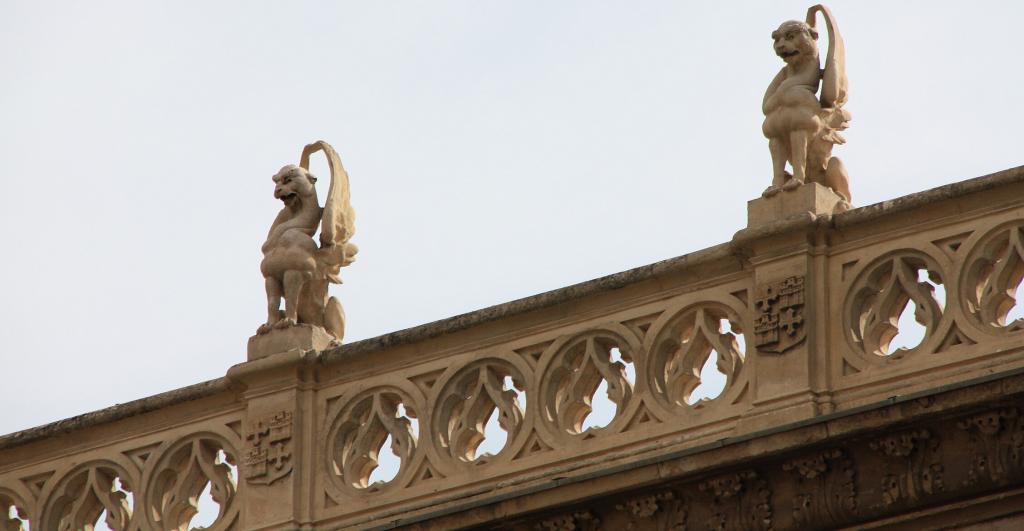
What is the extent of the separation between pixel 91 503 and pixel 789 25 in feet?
19.9

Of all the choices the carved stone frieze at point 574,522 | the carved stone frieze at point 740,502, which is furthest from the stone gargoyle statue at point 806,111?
the carved stone frieze at point 574,522

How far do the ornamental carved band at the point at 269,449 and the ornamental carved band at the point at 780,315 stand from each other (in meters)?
3.59

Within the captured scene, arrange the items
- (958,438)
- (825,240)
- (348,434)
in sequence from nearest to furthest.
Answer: (958,438) < (825,240) < (348,434)

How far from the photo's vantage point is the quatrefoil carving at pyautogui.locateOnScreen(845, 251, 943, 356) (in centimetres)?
2312

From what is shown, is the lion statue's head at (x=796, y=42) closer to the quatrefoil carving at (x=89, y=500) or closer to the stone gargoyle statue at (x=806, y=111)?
the stone gargoyle statue at (x=806, y=111)

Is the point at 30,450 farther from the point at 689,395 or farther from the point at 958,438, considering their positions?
the point at 958,438

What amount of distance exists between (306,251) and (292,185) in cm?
56

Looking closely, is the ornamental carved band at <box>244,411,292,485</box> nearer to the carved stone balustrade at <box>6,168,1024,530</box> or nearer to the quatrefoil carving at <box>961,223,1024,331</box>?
the carved stone balustrade at <box>6,168,1024,530</box>

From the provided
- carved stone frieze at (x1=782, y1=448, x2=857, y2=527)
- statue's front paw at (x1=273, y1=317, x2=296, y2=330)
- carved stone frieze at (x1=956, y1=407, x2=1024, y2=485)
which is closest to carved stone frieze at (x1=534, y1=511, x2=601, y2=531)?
carved stone frieze at (x1=782, y1=448, x2=857, y2=527)

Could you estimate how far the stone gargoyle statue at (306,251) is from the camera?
1017 inches

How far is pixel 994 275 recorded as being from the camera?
22953 mm

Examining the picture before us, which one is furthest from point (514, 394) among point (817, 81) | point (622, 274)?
point (817, 81)

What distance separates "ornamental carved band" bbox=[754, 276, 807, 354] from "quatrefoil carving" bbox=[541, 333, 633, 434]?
1003 millimetres

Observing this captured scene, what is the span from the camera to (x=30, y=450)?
1046 inches
